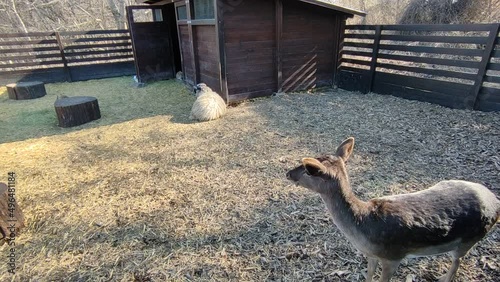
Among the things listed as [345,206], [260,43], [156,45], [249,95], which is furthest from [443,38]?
[156,45]

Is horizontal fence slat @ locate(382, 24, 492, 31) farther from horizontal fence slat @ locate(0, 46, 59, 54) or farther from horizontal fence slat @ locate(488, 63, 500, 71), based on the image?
horizontal fence slat @ locate(0, 46, 59, 54)

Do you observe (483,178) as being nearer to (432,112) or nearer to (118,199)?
(432,112)

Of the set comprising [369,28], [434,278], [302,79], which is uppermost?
[369,28]

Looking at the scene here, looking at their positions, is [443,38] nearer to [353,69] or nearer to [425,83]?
[425,83]

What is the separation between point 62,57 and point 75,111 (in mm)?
6145

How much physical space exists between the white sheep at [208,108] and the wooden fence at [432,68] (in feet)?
13.2

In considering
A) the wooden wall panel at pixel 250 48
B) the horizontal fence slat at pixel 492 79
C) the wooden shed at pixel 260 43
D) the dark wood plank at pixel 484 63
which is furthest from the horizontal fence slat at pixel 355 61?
the horizontal fence slat at pixel 492 79

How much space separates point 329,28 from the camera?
25.7 ft

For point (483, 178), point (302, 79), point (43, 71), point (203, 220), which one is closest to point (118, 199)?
point (203, 220)

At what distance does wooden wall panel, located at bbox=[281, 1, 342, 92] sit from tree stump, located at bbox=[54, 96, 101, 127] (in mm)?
4778

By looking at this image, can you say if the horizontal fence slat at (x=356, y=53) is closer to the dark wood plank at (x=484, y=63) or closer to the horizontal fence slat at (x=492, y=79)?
the dark wood plank at (x=484, y=63)

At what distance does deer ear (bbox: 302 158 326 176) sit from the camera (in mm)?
1626

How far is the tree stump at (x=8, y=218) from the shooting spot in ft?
9.07

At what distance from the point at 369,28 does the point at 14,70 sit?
1181 cm
